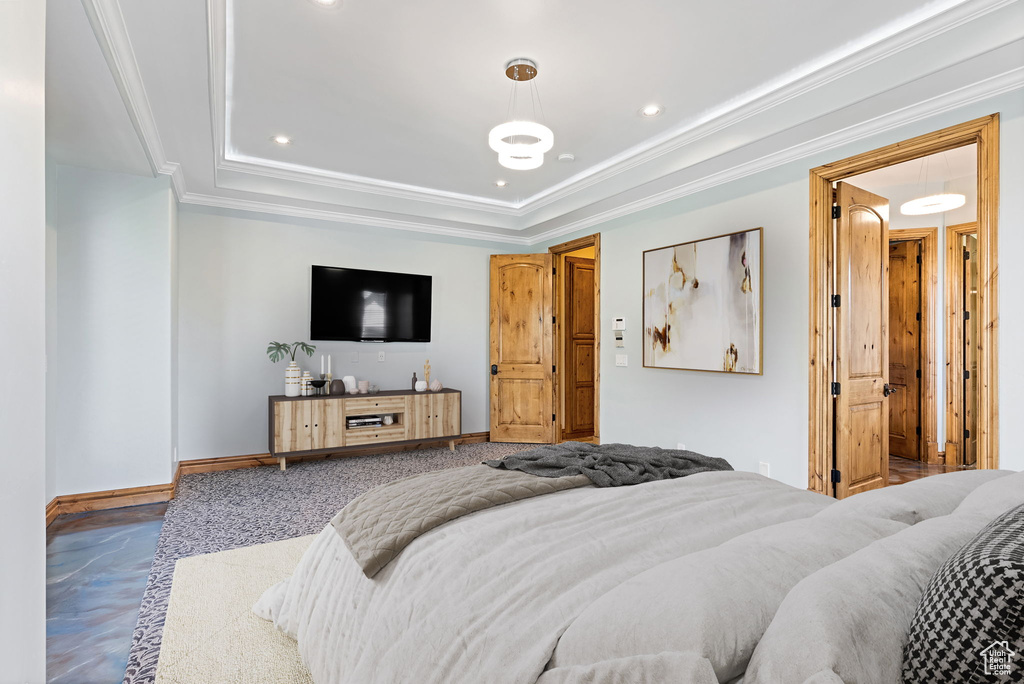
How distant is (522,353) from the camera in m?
6.38

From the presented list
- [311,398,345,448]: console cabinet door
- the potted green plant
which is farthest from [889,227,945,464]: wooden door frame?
the potted green plant

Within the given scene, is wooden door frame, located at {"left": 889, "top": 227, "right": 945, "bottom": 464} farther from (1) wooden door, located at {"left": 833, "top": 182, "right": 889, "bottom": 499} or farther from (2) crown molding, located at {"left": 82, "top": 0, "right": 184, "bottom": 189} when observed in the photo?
(2) crown molding, located at {"left": 82, "top": 0, "right": 184, "bottom": 189}

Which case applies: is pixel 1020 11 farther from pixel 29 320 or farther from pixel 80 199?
pixel 80 199

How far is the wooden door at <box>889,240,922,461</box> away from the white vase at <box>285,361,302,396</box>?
6.13m

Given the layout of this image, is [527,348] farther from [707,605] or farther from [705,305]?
[707,605]

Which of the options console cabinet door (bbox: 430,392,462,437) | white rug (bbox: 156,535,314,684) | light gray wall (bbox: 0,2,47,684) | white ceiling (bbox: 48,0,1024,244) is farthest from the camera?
console cabinet door (bbox: 430,392,462,437)

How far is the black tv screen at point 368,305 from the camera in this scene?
5383 mm

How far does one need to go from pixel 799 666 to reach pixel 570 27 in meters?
2.86

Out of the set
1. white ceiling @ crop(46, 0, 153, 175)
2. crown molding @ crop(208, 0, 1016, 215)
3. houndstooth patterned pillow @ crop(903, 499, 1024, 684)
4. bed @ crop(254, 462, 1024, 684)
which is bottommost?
bed @ crop(254, 462, 1024, 684)

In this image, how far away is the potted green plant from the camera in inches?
201

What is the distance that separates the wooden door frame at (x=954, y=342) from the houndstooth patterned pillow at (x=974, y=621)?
567 centimetres

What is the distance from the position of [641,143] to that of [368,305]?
3.16 metres

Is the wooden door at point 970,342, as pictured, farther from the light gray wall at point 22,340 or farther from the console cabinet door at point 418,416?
the light gray wall at point 22,340

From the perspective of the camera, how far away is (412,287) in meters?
5.90
